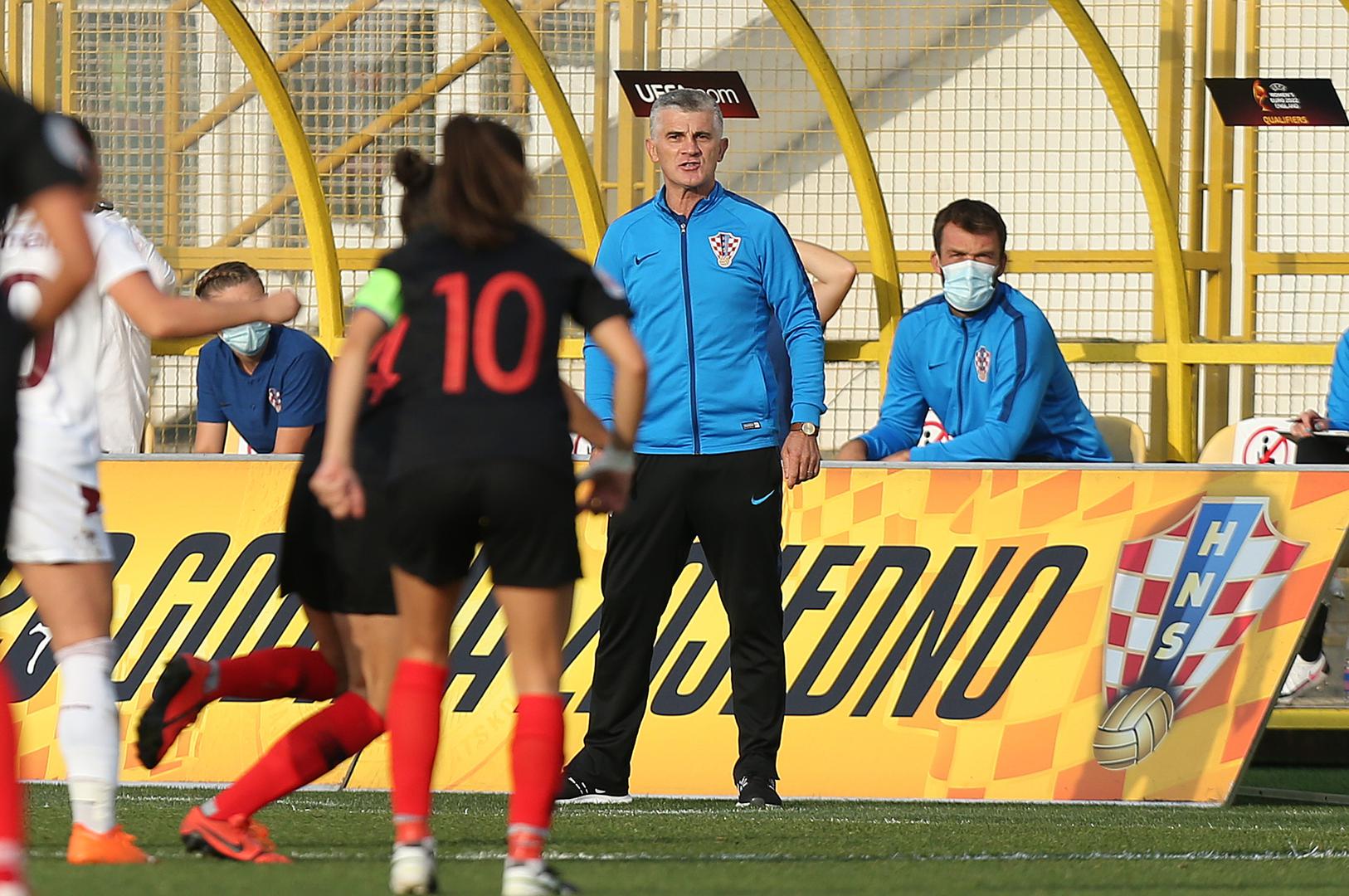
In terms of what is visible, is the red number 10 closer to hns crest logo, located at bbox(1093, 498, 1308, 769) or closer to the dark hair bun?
the dark hair bun

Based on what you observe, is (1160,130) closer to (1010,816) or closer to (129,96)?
(1010,816)

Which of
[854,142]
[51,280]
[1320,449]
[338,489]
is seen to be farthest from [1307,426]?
[51,280]

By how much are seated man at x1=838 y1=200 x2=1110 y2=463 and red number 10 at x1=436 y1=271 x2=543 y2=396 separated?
367 cm

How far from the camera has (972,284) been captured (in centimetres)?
819

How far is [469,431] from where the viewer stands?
4430 mm

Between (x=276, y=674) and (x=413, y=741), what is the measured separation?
1.15 m

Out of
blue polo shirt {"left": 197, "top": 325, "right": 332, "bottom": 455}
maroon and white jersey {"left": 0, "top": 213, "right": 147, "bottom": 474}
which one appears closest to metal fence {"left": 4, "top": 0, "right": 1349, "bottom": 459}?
blue polo shirt {"left": 197, "top": 325, "right": 332, "bottom": 455}

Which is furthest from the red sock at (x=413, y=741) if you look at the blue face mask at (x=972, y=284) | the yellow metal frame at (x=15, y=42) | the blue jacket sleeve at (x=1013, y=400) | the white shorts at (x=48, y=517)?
A: the yellow metal frame at (x=15, y=42)

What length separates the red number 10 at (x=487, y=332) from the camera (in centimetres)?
446

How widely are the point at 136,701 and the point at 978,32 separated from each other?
444cm

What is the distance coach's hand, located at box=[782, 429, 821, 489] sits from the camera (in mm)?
7105

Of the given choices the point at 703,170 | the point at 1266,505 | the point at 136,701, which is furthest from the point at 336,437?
the point at 1266,505

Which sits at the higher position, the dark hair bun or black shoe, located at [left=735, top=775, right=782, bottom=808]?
the dark hair bun

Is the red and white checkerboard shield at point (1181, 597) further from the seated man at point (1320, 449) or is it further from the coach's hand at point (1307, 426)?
the coach's hand at point (1307, 426)
